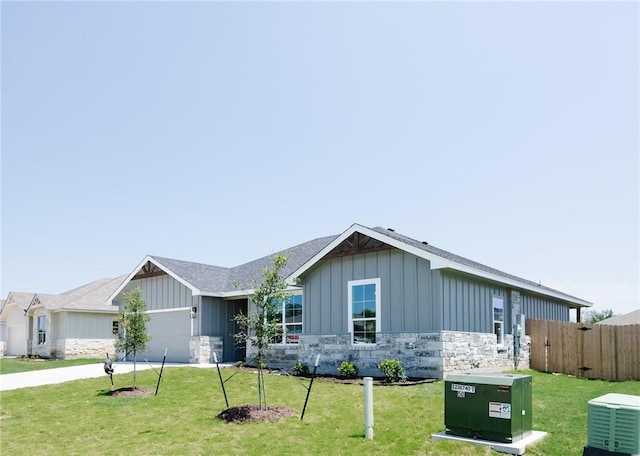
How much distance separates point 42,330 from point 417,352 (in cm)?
2430

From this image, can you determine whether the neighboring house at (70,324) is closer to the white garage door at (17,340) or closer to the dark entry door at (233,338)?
the white garage door at (17,340)

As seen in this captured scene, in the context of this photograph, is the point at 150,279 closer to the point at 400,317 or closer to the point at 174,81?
the point at 174,81

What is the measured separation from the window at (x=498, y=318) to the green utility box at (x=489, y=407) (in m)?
10.1

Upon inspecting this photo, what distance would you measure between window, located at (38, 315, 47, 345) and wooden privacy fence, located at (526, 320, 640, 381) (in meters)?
24.9

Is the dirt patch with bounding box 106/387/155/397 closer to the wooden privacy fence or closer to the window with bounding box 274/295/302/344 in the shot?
the window with bounding box 274/295/302/344

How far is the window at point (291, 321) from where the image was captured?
19.3 metres

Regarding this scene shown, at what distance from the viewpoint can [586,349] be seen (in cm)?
1842

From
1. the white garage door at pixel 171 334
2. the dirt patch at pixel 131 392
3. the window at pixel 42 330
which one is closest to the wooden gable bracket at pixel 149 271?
the white garage door at pixel 171 334

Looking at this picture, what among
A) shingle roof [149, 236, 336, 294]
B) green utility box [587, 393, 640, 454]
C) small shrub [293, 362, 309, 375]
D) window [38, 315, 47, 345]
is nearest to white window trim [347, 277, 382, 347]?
small shrub [293, 362, 309, 375]

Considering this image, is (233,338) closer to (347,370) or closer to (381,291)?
(347,370)

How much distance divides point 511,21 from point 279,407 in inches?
408

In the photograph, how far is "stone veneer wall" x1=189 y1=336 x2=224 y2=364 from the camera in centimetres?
2125

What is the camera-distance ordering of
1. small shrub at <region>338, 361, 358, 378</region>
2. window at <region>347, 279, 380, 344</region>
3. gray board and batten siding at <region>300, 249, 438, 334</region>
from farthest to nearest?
window at <region>347, 279, 380, 344</region>
small shrub at <region>338, 361, 358, 378</region>
gray board and batten siding at <region>300, 249, 438, 334</region>

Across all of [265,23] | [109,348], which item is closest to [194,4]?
[265,23]
